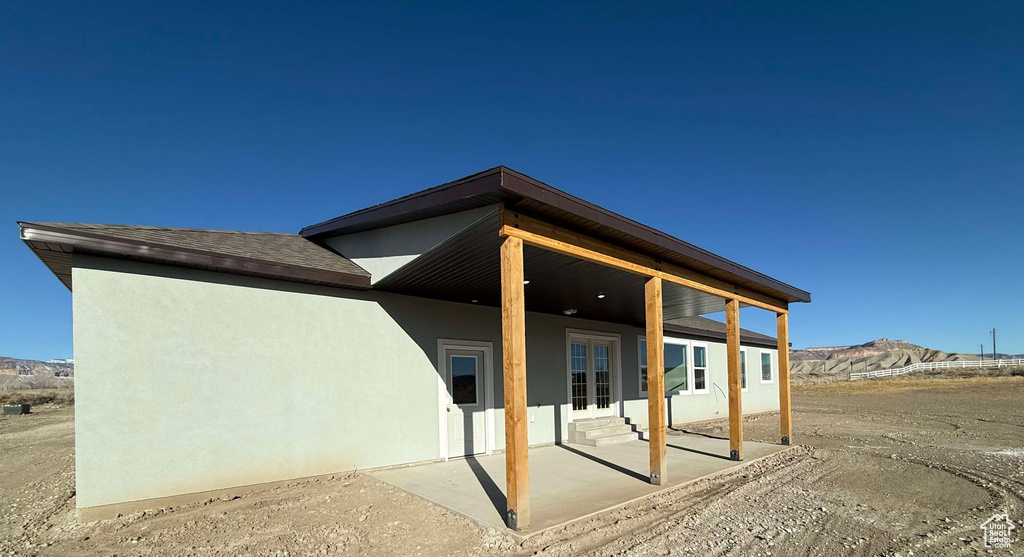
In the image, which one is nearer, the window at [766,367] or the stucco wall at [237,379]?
the stucco wall at [237,379]

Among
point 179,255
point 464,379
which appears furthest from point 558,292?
point 179,255

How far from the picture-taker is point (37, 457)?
966 cm

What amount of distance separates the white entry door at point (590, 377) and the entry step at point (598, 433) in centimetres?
40

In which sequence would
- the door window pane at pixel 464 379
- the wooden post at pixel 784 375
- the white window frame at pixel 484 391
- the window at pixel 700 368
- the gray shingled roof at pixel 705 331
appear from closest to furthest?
the white window frame at pixel 484 391 → the door window pane at pixel 464 379 → the wooden post at pixel 784 375 → the gray shingled roof at pixel 705 331 → the window at pixel 700 368

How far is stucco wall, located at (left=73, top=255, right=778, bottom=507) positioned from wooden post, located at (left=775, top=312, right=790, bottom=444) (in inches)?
257

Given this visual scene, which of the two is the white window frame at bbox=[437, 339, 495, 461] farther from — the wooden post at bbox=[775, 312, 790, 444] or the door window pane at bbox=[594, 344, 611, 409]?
the wooden post at bbox=[775, 312, 790, 444]

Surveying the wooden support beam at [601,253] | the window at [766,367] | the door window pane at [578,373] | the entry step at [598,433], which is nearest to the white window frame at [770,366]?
the window at [766,367]

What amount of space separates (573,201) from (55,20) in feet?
31.1

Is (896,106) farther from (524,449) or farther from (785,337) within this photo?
(524,449)

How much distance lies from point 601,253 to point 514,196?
180 cm

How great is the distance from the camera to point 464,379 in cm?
852

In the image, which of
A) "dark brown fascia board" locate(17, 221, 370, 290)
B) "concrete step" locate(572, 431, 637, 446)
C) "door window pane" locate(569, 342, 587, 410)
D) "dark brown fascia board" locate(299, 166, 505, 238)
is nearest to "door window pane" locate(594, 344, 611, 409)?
"door window pane" locate(569, 342, 587, 410)

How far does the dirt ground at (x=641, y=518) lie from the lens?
422 cm

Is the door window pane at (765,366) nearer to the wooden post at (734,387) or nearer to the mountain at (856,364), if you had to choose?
the wooden post at (734,387)
